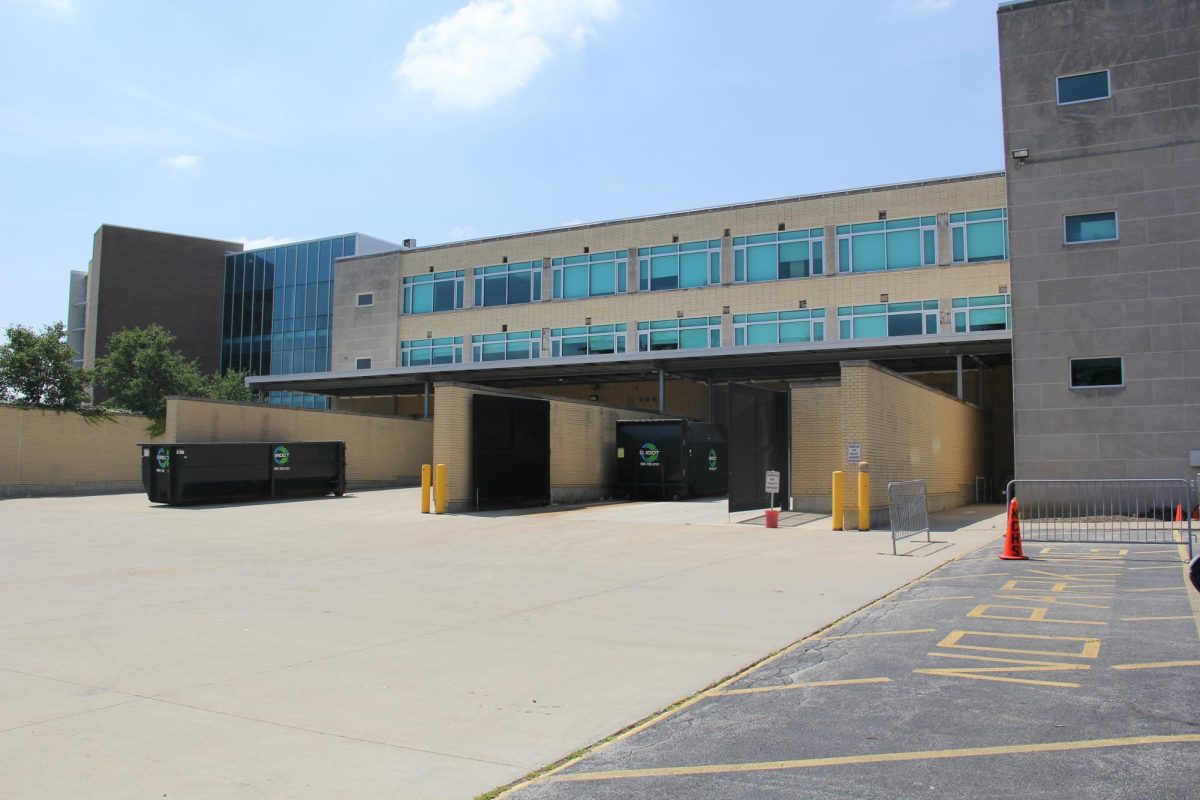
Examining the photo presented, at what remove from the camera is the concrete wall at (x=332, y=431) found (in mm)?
29016

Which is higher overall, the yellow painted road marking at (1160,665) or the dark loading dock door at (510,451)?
the dark loading dock door at (510,451)

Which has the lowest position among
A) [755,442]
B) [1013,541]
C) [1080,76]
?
[1013,541]

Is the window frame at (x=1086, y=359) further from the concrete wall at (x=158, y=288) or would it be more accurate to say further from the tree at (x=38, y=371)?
the concrete wall at (x=158, y=288)

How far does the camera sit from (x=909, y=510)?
17.8 metres

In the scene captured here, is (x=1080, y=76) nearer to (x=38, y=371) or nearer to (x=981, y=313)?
(x=981, y=313)

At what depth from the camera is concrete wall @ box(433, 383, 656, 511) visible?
24.0m

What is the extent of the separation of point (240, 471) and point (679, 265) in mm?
24219

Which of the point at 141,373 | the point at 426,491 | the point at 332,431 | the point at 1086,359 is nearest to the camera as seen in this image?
the point at 1086,359

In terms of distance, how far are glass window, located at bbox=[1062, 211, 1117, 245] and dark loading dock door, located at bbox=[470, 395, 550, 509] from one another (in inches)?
558

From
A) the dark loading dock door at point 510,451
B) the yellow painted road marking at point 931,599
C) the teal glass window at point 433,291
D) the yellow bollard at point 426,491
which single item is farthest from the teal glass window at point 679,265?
the yellow painted road marking at point 931,599

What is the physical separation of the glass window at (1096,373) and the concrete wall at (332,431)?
80.3 feet

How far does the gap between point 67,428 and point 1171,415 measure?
107ft

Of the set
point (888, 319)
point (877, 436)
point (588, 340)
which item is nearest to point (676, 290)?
point (588, 340)

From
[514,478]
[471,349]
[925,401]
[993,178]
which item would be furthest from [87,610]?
[471,349]
